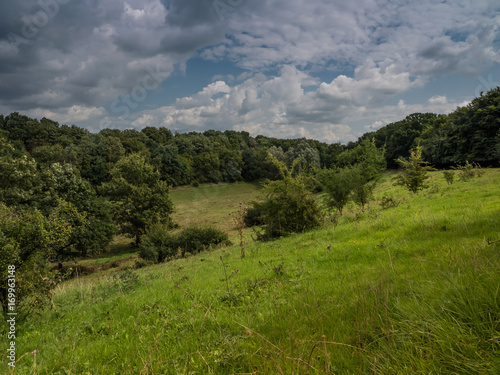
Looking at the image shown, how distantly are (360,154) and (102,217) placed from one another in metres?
49.1

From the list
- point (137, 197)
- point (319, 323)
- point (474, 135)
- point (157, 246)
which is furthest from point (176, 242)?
point (474, 135)

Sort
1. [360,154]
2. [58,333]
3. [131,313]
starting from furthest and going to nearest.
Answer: [360,154]
[131,313]
[58,333]

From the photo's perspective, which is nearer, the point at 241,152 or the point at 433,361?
the point at 433,361

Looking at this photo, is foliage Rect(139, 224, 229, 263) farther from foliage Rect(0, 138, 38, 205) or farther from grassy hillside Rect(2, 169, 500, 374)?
grassy hillside Rect(2, 169, 500, 374)

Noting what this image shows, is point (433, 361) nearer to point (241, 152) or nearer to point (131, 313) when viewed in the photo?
point (131, 313)

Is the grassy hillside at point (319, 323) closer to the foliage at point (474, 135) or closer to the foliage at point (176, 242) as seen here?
the foliage at point (176, 242)

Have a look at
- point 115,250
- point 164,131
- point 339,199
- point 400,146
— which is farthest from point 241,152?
point 339,199

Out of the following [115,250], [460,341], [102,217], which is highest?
[460,341]

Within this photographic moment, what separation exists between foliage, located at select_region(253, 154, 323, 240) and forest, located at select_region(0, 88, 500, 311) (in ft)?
0.21

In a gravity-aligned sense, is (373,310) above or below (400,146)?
below

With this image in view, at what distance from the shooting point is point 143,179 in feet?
106

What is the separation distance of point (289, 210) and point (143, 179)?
2398 cm

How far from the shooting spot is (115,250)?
30219 mm

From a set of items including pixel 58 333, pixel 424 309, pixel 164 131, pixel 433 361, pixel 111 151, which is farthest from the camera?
pixel 164 131
